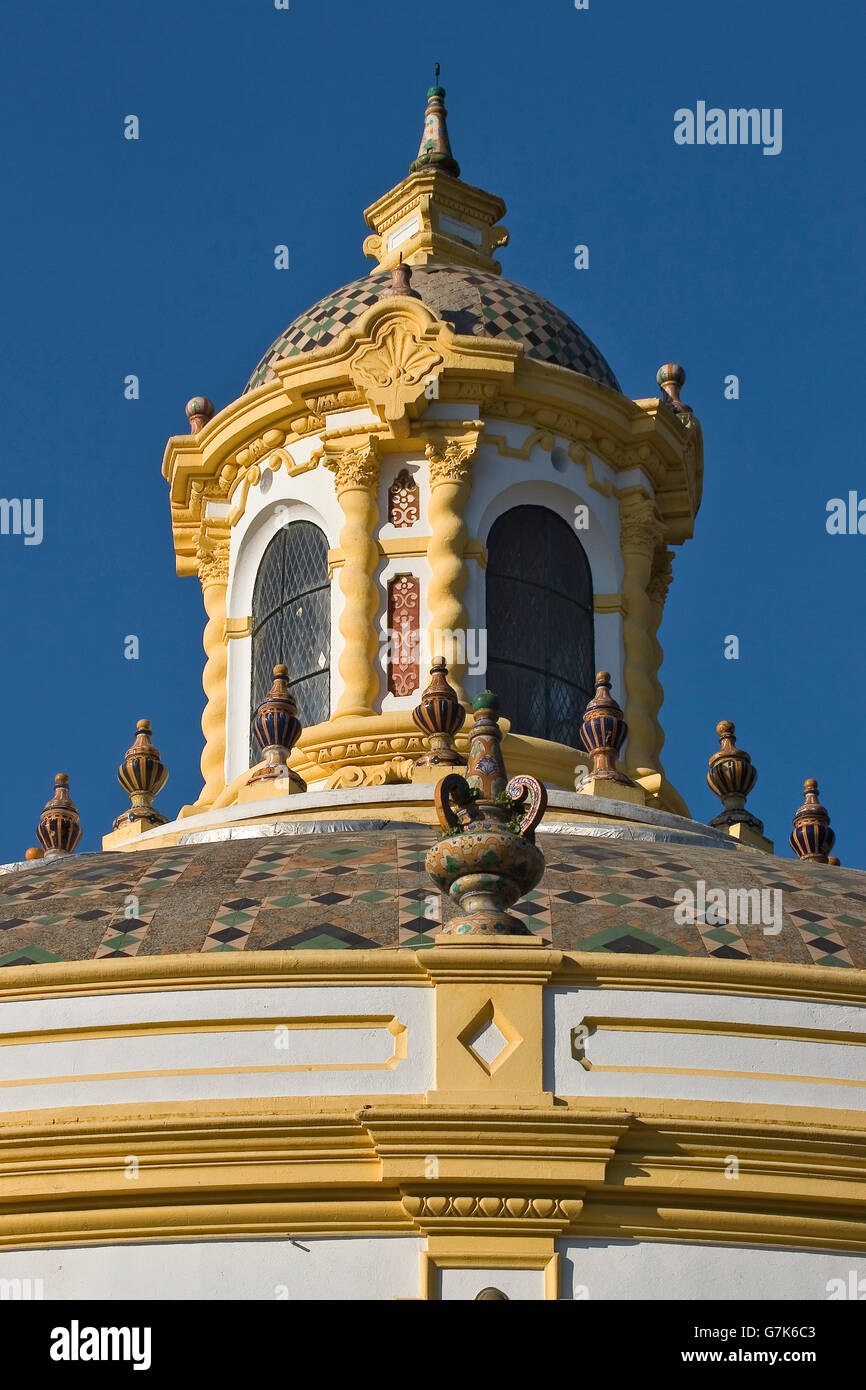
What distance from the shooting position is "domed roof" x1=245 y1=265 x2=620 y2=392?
31922 millimetres

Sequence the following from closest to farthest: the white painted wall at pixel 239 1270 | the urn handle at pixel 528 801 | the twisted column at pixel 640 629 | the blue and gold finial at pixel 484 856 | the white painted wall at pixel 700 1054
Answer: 1. the white painted wall at pixel 239 1270
2. the white painted wall at pixel 700 1054
3. the blue and gold finial at pixel 484 856
4. the urn handle at pixel 528 801
5. the twisted column at pixel 640 629

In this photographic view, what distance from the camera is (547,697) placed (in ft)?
98.1

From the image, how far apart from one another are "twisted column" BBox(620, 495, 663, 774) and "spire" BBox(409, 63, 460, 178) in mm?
5473

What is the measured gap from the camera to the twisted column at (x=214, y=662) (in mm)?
A: 30750

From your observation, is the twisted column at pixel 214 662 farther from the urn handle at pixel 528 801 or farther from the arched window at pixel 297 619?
the urn handle at pixel 528 801

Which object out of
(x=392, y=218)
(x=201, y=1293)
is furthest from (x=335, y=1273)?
(x=392, y=218)

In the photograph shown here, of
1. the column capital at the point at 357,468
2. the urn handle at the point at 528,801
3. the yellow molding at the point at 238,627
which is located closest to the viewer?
the urn handle at the point at 528,801

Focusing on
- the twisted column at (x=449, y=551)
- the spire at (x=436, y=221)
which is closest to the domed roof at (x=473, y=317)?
the spire at (x=436, y=221)

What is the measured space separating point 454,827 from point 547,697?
Result: 9.20 meters

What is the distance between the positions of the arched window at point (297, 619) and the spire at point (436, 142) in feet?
19.0

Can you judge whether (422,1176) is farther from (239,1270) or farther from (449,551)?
(449,551)

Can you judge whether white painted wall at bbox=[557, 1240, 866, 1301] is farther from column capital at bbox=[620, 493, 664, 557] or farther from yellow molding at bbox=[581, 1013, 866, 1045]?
column capital at bbox=[620, 493, 664, 557]

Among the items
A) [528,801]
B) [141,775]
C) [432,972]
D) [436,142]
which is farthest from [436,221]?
[432,972]

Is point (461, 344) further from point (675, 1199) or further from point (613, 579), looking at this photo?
point (675, 1199)
